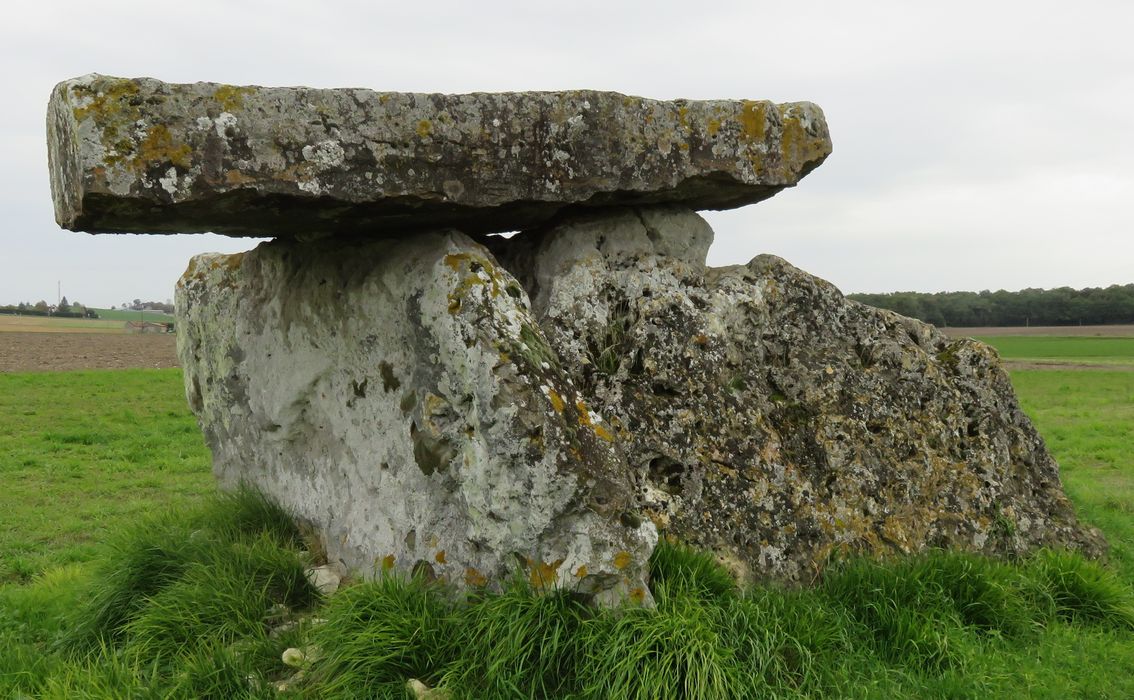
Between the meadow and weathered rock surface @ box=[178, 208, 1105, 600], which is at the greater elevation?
weathered rock surface @ box=[178, 208, 1105, 600]

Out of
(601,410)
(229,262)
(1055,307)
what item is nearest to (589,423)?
(601,410)

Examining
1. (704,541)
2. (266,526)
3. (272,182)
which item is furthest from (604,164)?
(266,526)

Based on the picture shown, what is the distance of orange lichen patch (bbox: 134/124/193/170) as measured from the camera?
4395 millimetres

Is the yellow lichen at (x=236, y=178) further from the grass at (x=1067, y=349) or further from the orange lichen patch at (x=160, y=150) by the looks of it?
the grass at (x=1067, y=349)

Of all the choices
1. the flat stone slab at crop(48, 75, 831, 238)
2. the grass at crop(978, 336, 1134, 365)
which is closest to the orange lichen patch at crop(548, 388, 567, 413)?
the flat stone slab at crop(48, 75, 831, 238)

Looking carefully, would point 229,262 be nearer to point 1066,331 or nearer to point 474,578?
point 474,578

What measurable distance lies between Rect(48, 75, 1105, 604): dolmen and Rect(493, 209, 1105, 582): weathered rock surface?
19mm

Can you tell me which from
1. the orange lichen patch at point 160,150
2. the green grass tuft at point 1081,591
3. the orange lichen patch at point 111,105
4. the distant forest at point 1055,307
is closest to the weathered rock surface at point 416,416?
the orange lichen patch at point 160,150

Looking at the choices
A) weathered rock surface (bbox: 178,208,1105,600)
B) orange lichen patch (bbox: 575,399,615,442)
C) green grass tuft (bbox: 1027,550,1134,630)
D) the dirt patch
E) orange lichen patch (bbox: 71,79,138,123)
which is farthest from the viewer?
the dirt patch

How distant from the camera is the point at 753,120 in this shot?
6.15m

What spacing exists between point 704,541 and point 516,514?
1.42 m

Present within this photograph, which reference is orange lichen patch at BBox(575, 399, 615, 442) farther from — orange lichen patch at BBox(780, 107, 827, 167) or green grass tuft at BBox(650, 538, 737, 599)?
orange lichen patch at BBox(780, 107, 827, 167)

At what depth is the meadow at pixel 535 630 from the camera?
4465mm

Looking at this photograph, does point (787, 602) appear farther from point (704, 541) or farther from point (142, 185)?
point (142, 185)
